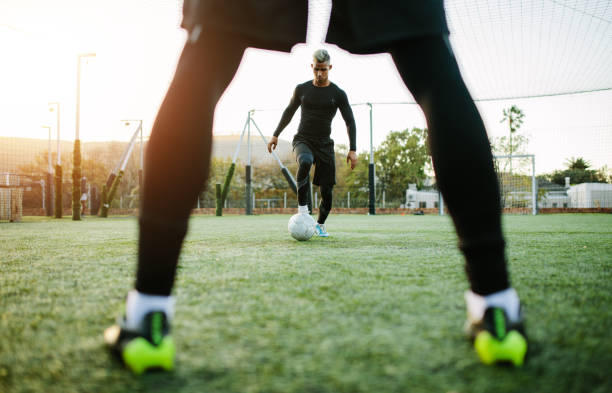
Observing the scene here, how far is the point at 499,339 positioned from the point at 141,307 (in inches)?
29.2

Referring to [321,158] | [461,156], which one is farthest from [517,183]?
[461,156]

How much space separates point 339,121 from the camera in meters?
18.3

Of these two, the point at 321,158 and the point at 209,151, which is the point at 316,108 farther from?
the point at 209,151

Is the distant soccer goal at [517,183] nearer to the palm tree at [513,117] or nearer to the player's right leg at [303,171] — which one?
the player's right leg at [303,171]

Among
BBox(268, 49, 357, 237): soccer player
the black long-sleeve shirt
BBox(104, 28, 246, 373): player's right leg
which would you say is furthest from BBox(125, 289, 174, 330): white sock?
the black long-sleeve shirt

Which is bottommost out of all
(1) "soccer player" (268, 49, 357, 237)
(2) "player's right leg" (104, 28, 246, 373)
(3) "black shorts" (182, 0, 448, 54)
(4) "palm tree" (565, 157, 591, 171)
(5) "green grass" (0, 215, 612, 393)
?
(5) "green grass" (0, 215, 612, 393)

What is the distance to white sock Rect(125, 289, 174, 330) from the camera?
89cm

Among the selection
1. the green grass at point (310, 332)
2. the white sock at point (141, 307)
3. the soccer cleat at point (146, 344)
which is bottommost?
the green grass at point (310, 332)

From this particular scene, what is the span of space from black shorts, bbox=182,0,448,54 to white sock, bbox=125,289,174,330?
634 mm

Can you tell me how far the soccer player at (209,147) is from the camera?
35.0 inches

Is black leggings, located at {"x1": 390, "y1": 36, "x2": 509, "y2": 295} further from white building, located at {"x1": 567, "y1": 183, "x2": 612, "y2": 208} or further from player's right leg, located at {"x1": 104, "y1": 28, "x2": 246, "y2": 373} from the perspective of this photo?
white building, located at {"x1": 567, "y1": 183, "x2": 612, "y2": 208}

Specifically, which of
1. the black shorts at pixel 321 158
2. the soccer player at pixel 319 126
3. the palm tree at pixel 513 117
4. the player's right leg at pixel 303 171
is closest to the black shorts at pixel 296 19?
the player's right leg at pixel 303 171

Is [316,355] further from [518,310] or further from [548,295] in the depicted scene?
[548,295]

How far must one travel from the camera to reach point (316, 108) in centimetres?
480
